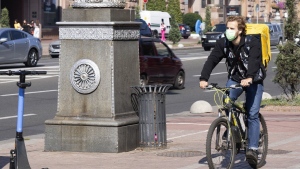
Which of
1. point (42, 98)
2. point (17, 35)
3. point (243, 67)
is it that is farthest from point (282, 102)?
point (17, 35)

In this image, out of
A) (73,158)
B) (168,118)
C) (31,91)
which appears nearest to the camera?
(73,158)

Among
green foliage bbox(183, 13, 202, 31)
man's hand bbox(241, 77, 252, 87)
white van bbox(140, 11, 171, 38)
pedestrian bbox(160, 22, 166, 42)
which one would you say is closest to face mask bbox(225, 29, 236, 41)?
man's hand bbox(241, 77, 252, 87)

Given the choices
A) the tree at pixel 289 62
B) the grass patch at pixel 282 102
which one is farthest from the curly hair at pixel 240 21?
the tree at pixel 289 62

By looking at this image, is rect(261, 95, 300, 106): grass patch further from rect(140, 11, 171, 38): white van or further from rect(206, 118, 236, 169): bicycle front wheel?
rect(140, 11, 171, 38): white van

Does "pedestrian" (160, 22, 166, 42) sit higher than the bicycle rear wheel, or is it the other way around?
"pedestrian" (160, 22, 166, 42)

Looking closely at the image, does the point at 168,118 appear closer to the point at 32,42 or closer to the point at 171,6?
the point at 32,42

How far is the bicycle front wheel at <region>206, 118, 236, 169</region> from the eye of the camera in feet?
29.6

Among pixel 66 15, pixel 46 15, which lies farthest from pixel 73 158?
pixel 46 15

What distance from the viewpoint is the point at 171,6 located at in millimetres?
68812

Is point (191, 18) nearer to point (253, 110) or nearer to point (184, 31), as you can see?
point (184, 31)

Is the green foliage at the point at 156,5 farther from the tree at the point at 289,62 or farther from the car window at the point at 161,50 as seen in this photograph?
the tree at the point at 289,62

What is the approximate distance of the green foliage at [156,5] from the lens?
67500 millimetres

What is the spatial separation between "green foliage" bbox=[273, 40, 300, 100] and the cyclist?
8.70 m

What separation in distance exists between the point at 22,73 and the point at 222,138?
2.33 m
